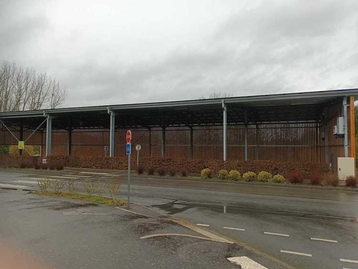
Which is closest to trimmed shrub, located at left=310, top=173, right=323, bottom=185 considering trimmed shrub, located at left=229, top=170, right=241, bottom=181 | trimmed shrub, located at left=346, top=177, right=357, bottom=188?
trimmed shrub, located at left=346, top=177, right=357, bottom=188

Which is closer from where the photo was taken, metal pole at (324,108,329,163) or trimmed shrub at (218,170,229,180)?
trimmed shrub at (218,170,229,180)

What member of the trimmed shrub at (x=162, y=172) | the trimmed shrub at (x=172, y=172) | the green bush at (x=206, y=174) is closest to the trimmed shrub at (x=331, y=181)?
the green bush at (x=206, y=174)

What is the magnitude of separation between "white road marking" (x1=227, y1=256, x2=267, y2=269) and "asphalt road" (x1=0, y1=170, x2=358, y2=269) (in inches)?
27.9

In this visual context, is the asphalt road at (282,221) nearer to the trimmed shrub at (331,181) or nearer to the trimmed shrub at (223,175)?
the trimmed shrub at (331,181)

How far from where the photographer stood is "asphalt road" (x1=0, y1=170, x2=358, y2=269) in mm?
5985

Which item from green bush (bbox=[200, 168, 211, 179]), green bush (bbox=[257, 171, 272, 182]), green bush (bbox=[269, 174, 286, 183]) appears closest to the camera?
green bush (bbox=[269, 174, 286, 183])

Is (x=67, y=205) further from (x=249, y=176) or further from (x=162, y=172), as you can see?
(x=162, y=172)

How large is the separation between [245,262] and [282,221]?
13.3 feet

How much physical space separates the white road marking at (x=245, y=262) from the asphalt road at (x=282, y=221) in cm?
71

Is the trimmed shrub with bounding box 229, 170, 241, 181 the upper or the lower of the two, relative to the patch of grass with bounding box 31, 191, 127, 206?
upper

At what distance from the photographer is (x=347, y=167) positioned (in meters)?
19.2

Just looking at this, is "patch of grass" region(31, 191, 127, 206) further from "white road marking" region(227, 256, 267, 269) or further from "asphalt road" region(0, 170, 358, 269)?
"white road marking" region(227, 256, 267, 269)

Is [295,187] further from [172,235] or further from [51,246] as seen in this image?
[51,246]

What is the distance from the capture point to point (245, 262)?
5230 mm
